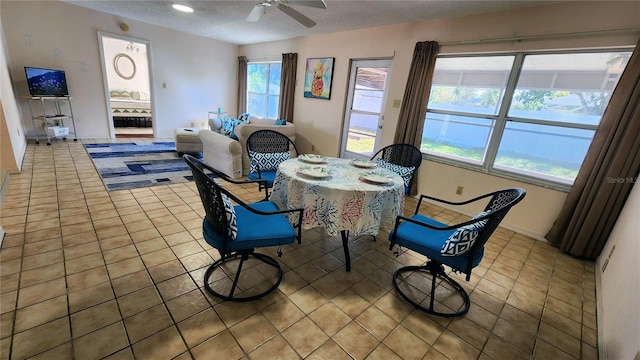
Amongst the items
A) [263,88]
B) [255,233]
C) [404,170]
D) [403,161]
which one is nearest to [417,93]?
[403,161]

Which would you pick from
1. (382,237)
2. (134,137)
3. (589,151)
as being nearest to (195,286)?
(382,237)

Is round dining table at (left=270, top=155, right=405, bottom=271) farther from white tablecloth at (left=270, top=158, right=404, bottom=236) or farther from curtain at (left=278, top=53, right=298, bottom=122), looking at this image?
curtain at (left=278, top=53, right=298, bottom=122)

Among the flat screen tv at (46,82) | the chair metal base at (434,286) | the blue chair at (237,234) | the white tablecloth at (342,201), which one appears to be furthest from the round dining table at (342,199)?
the flat screen tv at (46,82)

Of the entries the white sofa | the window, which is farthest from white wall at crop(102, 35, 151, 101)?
the white sofa

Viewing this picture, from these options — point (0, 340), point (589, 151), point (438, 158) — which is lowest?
point (0, 340)

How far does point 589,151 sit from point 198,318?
3477 mm

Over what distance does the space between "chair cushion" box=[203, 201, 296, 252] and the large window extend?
269 centimetres

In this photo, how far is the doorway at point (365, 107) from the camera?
4102mm

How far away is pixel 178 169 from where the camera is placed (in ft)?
13.2

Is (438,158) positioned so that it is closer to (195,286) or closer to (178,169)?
(195,286)

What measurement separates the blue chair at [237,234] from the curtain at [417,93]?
2.40 m

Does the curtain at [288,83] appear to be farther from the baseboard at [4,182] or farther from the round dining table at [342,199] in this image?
the baseboard at [4,182]

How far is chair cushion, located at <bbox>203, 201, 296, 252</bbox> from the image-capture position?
4.94 feet

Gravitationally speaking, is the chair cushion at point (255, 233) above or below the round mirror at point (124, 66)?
below
